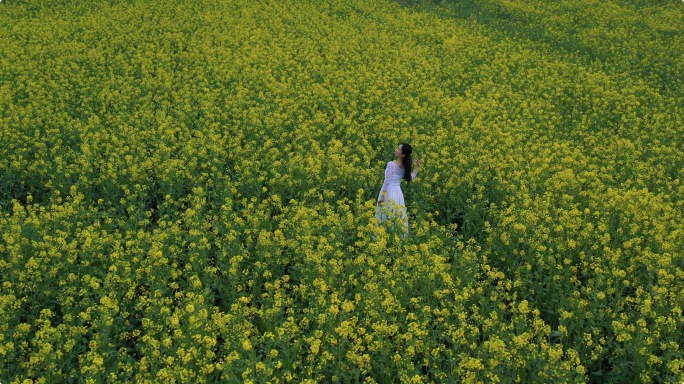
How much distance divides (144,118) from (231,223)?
5514mm

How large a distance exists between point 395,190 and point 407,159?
569 millimetres

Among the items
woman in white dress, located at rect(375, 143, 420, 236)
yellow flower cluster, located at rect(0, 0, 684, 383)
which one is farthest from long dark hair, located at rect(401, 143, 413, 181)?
yellow flower cluster, located at rect(0, 0, 684, 383)

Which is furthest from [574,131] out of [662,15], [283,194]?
[662,15]

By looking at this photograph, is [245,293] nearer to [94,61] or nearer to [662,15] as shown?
[94,61]

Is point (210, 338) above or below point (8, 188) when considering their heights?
above

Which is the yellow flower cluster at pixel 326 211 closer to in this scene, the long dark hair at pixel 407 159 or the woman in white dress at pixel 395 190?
the woman in white dress at pixel 395 190

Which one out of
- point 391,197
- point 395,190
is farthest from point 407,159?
point 391,197

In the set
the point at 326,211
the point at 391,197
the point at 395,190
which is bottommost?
the point at 326,211

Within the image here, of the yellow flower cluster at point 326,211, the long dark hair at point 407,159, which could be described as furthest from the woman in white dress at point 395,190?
the yellow flower cluster at point 326,211

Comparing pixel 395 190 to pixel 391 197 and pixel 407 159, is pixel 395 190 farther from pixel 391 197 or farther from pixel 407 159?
pixel 407 159

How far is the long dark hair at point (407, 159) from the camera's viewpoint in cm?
935

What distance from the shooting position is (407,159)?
9.53 metres

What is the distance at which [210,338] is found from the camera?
257 inches

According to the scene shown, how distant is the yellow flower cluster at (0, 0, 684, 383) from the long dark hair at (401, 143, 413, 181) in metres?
0.79
